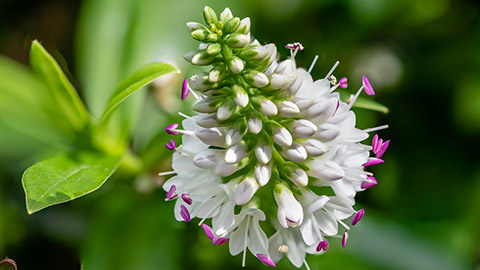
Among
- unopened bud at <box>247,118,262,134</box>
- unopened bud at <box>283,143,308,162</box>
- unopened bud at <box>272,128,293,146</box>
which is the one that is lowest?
unopened bud at <box>283,143,308,162</box>

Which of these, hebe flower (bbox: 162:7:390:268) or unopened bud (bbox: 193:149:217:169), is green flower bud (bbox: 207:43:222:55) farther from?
unopened bud (bbox: 193:149:217:169)

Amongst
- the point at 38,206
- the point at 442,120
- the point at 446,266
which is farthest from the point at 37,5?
the point at 446,266

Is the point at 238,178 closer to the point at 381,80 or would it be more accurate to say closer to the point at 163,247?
the point at 163,247

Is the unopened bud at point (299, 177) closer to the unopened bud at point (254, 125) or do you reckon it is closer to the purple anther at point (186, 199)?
the unopened bud at point (254, 125)

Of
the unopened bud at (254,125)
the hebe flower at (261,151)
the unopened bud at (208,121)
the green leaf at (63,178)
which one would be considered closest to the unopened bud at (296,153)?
the hebe flower at (261,151)

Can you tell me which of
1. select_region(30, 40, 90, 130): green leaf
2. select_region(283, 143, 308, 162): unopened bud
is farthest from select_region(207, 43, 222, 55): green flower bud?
select_region(30, 40, 90, 130): green leaf

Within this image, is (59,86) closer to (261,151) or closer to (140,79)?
(140,79)
